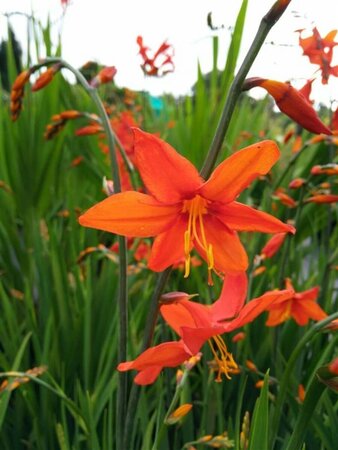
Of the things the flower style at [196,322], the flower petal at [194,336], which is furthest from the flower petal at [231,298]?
the flower petal at [194,336]

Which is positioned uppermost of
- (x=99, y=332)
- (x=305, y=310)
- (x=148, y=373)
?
(x=148, y=373)

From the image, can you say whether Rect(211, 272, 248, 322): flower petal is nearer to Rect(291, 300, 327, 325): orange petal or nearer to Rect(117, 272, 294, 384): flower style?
Rect(117, 272, 294, 384): flower style

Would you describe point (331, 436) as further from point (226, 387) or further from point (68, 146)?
point (68, 146)

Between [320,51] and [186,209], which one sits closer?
[186,209]

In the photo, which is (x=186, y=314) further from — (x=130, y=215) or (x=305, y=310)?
(x=305, y=310)

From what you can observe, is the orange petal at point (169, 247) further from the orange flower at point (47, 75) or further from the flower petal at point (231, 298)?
the orange flower at point (47, 75)

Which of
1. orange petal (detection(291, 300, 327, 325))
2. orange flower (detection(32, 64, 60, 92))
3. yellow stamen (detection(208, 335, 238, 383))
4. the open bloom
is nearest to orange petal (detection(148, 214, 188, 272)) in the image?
the open bloom

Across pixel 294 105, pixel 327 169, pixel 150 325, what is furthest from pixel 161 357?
pixel 327 169

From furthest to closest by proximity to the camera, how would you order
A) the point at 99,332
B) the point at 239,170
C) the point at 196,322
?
1. the point at 99,332
2. the point at 196,322
3. the point at 239,170
